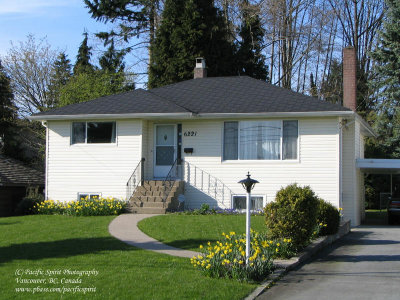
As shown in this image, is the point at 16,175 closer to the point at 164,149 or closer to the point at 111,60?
the point at 164,149

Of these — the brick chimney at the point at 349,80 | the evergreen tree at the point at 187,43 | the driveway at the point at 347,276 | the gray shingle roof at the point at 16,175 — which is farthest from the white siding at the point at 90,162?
the evergreen tree at the point at 187,43

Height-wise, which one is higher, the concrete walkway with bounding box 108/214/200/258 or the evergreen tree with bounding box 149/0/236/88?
the evergreen tree with bounding box 149/0/236/88

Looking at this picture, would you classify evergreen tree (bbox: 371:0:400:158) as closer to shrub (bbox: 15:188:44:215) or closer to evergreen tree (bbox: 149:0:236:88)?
evergreen tree (bbox: 149:0:236:88)

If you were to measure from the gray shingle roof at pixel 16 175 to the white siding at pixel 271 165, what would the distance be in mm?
6854

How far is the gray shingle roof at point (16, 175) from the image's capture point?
22469 mm

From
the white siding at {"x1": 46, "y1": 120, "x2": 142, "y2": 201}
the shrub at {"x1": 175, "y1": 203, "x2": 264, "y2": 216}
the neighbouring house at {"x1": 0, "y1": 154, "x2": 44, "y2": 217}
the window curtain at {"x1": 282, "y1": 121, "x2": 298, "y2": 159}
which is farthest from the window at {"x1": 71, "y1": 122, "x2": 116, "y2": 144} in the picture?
the window curtain at {"x1": 282, "y1": 121, "x2": 298, "y2": 159}

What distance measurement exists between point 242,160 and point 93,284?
11582 mm

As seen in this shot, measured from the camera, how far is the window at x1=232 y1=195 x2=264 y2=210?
1886 centimetres

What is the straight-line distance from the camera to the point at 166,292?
24.9ft

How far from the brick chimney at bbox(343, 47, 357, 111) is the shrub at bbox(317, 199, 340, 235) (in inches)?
312

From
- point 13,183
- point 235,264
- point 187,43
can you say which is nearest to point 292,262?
point 235,264

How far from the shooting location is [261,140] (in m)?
18.9

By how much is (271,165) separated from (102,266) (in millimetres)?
10462

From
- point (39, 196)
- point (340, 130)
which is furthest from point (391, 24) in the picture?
point (39, 196)
